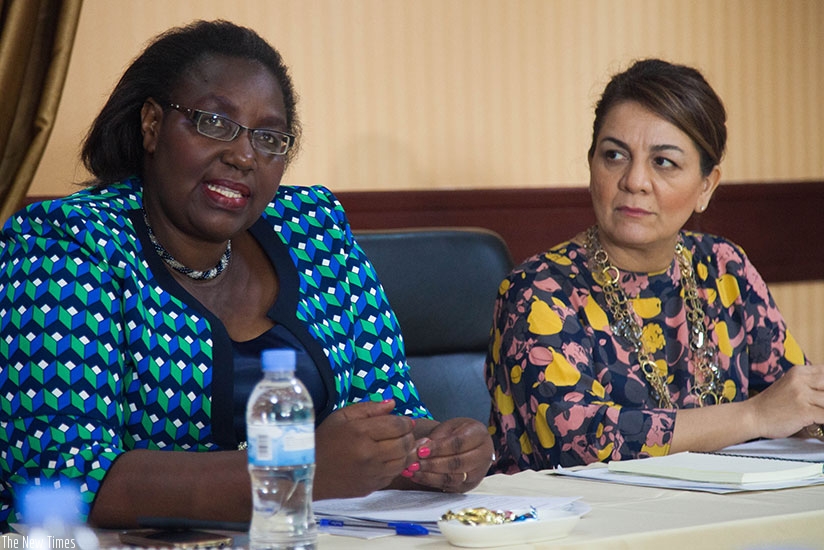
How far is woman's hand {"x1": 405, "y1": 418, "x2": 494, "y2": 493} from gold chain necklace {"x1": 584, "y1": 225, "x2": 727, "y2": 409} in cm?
72

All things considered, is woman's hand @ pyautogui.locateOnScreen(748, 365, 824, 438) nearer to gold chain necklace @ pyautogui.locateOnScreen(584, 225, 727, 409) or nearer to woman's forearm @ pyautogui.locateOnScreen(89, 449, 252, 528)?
gold chain necklace @ pyautogui.locateOnScreen(584, 225, 727, 409)

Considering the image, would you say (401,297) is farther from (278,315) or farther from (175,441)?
(175,441)

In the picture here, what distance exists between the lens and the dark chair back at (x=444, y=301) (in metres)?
2.35

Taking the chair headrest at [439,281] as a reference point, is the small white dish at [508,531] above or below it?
below

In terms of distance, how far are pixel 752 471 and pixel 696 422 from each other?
1.55ft

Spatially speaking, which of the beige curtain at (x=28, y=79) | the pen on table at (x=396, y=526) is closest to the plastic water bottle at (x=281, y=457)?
the pen on table at (x=396, y=526)

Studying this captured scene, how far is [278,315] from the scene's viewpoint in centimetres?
183

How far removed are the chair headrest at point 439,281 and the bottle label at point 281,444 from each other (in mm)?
1216

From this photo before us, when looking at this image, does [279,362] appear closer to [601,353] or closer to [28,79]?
[601,353]

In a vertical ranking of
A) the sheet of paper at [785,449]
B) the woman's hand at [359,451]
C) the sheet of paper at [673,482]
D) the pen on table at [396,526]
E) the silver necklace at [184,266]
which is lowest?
the sheet of paper at [785,449]

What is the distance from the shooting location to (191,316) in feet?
5.59

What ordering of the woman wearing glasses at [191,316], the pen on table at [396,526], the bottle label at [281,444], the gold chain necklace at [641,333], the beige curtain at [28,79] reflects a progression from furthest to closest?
the beige curtain at [28,79] < the gold chain necklace at [641,333] < the woman wearing glasses at [191,316] < the pen on table at [396,526] < the bottle label at [281,444]

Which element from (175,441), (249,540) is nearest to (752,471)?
(249,540)

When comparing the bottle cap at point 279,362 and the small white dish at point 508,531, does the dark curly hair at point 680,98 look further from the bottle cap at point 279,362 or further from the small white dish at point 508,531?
the bottle cap at point 279,362
